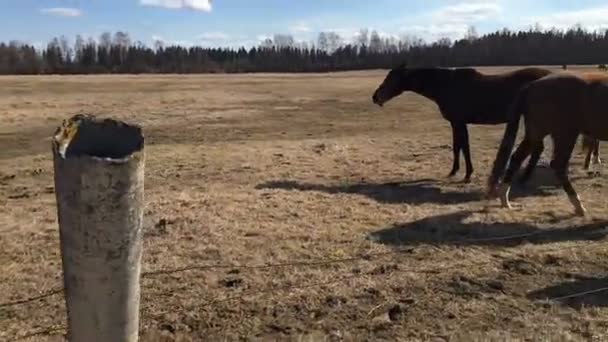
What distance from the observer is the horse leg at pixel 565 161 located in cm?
879

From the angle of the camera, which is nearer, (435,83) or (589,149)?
(589,149)

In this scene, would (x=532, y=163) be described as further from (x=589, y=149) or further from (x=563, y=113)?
(x=589, y=149)

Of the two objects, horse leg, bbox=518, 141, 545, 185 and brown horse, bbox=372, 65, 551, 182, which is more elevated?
brown horse, bbox=372, 65, 551, 182

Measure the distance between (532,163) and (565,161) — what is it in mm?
1336

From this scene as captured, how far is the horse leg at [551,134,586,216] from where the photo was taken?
879cm

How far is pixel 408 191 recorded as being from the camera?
34.2 feet

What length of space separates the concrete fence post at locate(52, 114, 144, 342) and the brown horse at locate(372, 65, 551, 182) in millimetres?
8915

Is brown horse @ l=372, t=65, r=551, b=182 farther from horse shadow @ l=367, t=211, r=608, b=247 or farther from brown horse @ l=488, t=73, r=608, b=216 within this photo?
horse shadow @ l=367, t=211, r=608, b=247

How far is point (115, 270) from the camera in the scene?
304cm

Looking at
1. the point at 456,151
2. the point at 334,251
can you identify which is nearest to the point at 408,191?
the point at 456,151

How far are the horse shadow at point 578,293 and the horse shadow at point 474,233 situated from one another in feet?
4.17

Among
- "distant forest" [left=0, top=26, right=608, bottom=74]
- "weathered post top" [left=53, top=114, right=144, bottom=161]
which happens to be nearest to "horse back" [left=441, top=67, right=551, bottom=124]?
"weathered post top" [left=53, top=114, right=144, bottom=161]

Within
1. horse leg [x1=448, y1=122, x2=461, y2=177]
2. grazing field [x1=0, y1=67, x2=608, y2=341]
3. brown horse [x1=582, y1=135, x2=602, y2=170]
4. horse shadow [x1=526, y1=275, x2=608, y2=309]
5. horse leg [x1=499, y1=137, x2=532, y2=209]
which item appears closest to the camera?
grazing field [x1=0, y1=67, x2=608, y2=341]

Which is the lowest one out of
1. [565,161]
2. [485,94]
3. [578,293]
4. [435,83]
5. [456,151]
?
[578,293]
